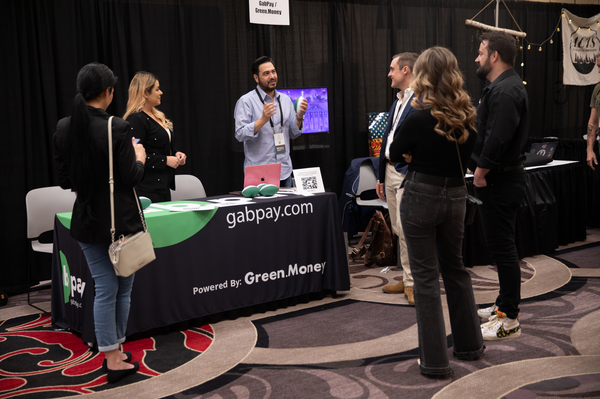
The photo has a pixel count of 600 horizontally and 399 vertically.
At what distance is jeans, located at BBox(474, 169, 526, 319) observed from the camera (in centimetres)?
284

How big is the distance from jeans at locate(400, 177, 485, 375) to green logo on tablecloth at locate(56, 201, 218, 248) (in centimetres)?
124

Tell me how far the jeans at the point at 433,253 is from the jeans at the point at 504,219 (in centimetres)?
47

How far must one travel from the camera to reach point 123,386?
2498mm

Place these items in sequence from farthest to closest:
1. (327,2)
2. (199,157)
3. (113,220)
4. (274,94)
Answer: (327,2), (199,157), (274,94), (113,220)

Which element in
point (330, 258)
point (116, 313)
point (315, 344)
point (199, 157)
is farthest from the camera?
point (199, 157)

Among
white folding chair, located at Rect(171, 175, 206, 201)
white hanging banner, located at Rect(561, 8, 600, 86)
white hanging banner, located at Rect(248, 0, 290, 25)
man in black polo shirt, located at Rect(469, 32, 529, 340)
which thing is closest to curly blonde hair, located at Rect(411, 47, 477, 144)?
man in black polo shirt, located at Rect(469, 32, 529, 340)

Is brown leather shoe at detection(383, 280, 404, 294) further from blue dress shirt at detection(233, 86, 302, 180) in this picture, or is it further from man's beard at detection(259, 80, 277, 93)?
man's beard at detection(259, 80, 277, 93)

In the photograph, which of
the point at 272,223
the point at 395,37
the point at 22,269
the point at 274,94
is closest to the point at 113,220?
the point at 272,223

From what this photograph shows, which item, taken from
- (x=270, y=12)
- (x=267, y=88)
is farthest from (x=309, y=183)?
(x=270, y=12)

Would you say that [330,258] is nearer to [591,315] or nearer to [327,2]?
[591,315]

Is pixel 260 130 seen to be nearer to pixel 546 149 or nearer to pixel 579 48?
pixel 546 149

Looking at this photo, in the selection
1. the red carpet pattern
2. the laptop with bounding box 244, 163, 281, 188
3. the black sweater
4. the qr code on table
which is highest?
the black sweater

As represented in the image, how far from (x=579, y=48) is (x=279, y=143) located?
4.94 m

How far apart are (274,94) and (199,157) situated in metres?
1.14
